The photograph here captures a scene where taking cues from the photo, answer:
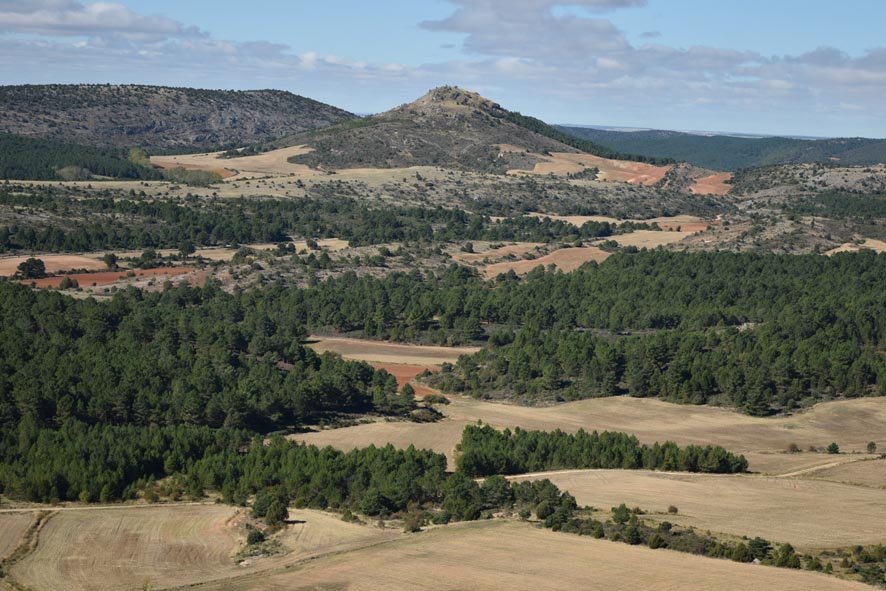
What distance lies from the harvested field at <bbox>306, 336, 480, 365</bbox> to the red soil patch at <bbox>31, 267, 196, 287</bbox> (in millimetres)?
35781

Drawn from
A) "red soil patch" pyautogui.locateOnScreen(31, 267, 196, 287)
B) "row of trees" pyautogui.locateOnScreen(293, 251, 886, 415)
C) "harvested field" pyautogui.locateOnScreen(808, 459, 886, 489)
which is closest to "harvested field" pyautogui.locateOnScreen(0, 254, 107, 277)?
"red soil patch" pyautogui.locateOnScreen(31, 267, 196, 287)

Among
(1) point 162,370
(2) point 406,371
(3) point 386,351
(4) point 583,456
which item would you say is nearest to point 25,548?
(4) point 583,456

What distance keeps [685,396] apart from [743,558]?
4592 centimetres

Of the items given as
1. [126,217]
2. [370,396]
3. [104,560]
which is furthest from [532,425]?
[126,217]

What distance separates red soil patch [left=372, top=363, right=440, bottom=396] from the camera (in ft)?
353

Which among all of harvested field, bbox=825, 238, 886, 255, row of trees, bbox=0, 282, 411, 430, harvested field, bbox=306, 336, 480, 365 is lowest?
harvested field, bbox=306, 336, 480, 365

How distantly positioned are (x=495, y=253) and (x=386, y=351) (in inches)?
2448

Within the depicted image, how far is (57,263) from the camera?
162 m

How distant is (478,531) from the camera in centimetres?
6256

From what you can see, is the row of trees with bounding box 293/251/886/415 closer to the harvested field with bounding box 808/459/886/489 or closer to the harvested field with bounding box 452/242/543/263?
the harvested field with bounding box 452/242/543/263

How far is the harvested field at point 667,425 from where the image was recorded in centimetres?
8731

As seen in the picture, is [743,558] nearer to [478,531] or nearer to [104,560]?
[478,531]

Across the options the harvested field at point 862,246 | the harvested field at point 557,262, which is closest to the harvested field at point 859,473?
the harvested field at point 557,262

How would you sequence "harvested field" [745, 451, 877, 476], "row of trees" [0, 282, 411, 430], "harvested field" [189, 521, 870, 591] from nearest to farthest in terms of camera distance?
"harvested field" [189, 521, 870, 591]
"harvested field" [745, 451, 877, 476]
"row of trees" [0, 282, 411, 430]
